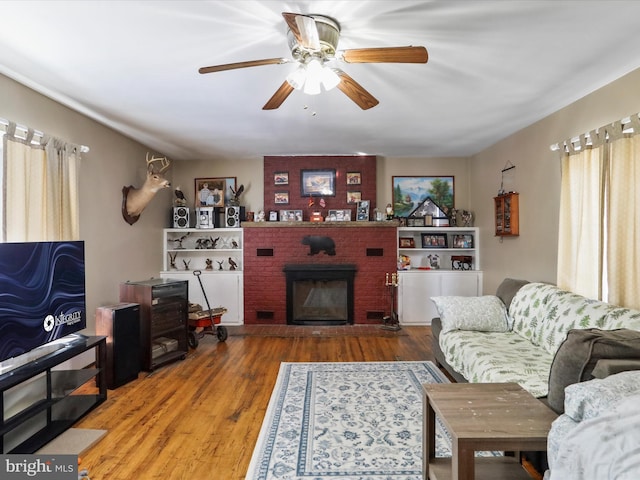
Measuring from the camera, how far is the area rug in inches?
77.9

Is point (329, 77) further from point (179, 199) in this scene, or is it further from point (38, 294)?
point (179, 199)

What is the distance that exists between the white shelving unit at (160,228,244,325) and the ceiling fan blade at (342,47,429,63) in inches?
154

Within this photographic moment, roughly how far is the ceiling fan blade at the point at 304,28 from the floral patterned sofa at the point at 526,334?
2.02 m

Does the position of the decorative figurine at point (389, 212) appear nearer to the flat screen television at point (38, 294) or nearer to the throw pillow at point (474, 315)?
the throw pillow at point (474, 315)

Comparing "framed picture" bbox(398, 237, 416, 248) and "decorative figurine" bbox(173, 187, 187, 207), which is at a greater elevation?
"decorative figurine" bbox(173, 187, 187, 207)

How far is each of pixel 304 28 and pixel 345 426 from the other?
2478 millimetres

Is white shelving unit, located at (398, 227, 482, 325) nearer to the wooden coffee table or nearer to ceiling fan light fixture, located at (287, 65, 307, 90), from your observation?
the wooden coffee table

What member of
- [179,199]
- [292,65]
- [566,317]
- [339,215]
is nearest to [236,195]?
[179,199]

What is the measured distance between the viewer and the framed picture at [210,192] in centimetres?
560

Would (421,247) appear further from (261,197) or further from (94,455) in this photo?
(94,455)

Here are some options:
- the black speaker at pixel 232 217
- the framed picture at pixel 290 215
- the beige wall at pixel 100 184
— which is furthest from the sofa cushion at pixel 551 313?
the beige wall at pixel 100 184

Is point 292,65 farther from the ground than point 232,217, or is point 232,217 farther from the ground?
point 292,65

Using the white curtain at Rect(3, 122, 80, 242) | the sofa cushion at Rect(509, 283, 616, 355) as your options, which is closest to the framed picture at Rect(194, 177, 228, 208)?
the white curtain at Rect(3, 122, 80, 242)

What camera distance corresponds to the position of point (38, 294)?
2.37m
